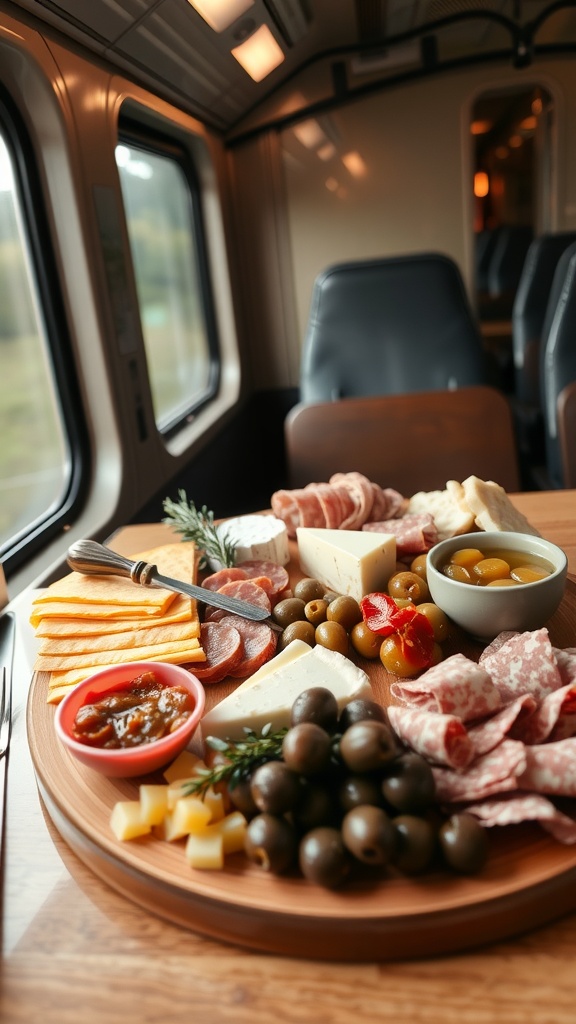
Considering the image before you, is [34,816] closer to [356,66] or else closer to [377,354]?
[377,354]

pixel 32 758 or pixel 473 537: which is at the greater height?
pixel 473 537

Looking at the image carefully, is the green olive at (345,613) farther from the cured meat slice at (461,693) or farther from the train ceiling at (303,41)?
the train ceiling at (303,41)

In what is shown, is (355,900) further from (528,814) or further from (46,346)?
(46,346)

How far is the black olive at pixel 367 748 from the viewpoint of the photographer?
0.57m

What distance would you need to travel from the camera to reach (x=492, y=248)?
6.22 m

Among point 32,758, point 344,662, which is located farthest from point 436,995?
point 32,758

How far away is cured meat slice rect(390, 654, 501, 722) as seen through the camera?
2.20 feet

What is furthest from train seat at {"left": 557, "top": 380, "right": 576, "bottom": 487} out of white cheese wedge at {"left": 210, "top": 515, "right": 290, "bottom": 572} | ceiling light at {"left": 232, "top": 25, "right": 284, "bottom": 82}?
ceiling light at {"left": 232, "top": 25, "right": 284, "bottom": 82}

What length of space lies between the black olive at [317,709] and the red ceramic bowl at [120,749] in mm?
107

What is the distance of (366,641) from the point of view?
87cm

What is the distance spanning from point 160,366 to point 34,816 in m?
2.15

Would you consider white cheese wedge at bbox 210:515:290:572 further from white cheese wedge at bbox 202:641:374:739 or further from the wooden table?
the wooden table

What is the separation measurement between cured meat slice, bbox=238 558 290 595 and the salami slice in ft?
0.46

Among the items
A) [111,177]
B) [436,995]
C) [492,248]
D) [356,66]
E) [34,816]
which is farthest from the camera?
[492,248]
